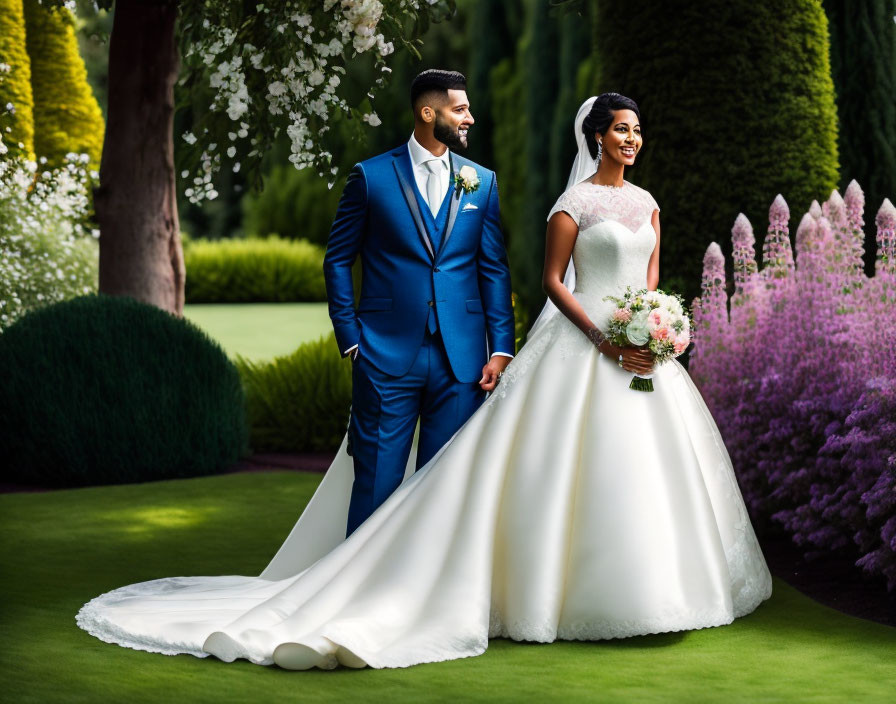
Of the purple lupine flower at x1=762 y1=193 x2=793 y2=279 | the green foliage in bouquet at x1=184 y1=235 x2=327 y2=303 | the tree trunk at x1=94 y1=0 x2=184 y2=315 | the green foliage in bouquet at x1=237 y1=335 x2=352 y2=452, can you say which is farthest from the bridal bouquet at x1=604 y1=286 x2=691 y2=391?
the green foliage in bouquet at x1=184 y1=235 x2=327 y2=303

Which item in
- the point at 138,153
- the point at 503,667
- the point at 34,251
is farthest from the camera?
the point at 34,251

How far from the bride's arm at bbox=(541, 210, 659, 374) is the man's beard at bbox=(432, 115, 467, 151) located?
496 millimetres

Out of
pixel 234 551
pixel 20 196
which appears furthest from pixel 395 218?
pixel 20 196

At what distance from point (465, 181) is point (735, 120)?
4.11 m

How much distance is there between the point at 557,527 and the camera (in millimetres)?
5176

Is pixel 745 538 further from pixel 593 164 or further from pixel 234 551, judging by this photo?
pixel 234 551

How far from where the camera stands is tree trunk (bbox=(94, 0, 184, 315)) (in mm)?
10664

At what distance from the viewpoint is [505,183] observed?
16.0 metres

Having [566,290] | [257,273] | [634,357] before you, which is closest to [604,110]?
[566,290]

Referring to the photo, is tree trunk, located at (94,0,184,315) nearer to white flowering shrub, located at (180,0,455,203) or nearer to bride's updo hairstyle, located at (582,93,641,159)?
white flowering shrub, located at (180,0,455,203)

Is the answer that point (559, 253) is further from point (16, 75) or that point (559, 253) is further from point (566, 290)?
point (16, 75)


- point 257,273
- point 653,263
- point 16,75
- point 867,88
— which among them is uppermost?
point 16,75

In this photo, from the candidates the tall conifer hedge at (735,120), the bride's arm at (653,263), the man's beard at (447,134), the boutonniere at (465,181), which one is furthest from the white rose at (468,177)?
the tall conifer hedge at (735,120)

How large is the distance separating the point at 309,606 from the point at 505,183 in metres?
11.3
